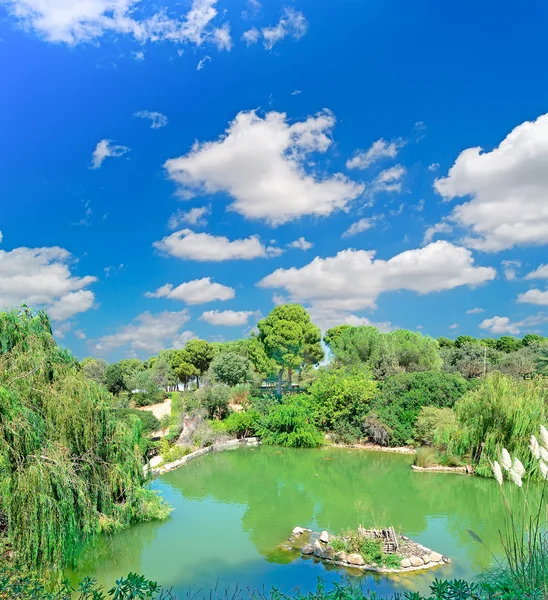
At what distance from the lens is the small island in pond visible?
9.48 metres

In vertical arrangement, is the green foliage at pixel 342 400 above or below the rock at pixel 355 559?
above

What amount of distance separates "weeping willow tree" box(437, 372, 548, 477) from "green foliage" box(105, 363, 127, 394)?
27201mm

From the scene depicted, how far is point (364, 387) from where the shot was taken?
24.6m

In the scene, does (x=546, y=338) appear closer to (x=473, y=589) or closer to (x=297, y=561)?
(x=297, y=561)

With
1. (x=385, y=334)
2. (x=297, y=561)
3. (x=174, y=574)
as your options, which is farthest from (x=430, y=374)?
(x=174, y=574)

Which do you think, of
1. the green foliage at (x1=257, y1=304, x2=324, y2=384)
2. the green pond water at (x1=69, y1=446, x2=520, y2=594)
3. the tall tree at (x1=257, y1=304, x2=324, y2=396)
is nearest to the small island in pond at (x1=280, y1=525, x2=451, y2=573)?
the green pond water at (x1=69, y1=446, x2=520, y2=594)

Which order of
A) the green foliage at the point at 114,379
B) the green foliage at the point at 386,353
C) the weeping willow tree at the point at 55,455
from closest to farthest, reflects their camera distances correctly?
the weeping willow tree at the point at 55,455 → the green foliage at the point at 386,353 → the green foliage at the point at 114,379

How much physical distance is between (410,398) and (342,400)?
11.4ft

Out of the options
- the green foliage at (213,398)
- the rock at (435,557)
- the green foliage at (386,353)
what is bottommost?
the rock at (435,557)

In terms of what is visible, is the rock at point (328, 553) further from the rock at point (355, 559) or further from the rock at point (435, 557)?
the rock at point (435, 557)

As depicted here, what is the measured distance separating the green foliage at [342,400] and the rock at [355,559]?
14632mm

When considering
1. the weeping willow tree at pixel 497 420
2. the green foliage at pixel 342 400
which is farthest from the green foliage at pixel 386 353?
the weeping willow tree at pixel 497 420

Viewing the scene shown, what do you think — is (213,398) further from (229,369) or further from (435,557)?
(435,557)

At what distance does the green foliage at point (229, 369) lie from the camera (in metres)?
34.1
